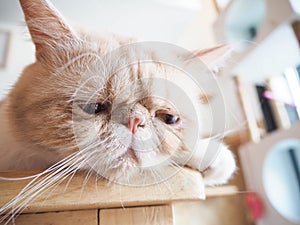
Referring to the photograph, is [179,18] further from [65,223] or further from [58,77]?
[65,223]

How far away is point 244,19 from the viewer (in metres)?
0.93

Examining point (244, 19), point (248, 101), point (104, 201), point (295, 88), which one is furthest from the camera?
point (244, 19)

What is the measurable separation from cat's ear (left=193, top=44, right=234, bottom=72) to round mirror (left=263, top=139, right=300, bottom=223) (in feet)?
1.54

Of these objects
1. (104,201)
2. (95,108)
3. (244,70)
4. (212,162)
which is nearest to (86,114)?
(95,108)

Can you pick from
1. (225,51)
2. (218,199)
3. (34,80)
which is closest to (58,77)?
(34,80)

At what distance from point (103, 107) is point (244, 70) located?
563mm

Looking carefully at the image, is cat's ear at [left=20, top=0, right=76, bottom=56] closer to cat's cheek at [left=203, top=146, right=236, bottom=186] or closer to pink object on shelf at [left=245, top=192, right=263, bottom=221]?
cat's cheek at [left=203, top=146, right=236, bottom=186]

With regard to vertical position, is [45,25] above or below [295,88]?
above

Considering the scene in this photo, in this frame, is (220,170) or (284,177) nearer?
(220,170)

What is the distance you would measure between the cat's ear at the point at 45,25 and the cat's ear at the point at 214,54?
0.24m

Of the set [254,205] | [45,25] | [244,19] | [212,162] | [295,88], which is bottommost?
[254,205]

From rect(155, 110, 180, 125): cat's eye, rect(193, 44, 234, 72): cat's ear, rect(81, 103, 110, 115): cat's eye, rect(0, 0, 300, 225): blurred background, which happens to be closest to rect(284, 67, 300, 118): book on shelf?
rect(0, 0, 300, 225): blurred background

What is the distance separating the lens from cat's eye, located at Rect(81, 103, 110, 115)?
0.34 m

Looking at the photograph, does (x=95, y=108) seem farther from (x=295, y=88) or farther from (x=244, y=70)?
(x=244, y=70)
